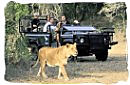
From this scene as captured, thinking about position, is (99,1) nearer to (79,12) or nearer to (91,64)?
(79,12)

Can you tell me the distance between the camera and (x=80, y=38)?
6465mm

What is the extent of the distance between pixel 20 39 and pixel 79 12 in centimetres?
68

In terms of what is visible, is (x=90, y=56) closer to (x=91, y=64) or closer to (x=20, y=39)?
(x=91, y=64)

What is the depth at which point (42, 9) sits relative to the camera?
6.49 m

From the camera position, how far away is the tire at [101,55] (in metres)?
6.47

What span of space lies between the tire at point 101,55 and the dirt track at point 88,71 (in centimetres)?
4

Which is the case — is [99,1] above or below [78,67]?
above

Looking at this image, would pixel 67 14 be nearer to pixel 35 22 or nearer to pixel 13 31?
pixel 35 22

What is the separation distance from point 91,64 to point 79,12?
1.84 feet

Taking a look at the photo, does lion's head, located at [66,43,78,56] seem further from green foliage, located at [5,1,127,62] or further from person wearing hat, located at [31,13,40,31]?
person wearing hat, located at [31,13,40,31]

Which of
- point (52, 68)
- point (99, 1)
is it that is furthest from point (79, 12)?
point (52, 68)

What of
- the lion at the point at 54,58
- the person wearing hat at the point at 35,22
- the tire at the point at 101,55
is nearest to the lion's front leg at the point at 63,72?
the lion at the point at 54,58

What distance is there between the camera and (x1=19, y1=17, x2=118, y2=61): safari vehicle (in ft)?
21.2

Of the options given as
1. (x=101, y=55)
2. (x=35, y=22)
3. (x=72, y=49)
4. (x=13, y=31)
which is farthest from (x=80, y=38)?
(x=13, y=31)
